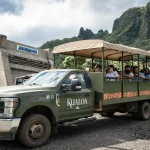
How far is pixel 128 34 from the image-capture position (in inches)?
4237

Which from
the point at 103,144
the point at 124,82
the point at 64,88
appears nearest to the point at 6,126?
the point at 64,88

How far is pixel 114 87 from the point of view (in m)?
9.38

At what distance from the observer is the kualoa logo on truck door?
7734mm

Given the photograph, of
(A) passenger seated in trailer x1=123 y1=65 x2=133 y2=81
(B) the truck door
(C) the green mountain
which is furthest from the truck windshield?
(C) the green mountain

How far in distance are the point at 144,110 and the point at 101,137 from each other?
12.9 ft

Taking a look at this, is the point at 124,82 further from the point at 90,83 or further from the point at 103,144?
the point at 103,144

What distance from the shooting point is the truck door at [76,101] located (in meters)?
7.58

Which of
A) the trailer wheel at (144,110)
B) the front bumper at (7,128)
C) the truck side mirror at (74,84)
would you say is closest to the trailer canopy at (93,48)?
the truck side mirror at (74,84)

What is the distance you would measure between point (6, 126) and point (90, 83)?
10.7ft

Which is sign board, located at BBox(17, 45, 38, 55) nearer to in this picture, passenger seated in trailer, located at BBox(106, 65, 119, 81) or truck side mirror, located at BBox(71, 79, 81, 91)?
passenger seated in trailer, located at BBox(106, 65, 119, 81)

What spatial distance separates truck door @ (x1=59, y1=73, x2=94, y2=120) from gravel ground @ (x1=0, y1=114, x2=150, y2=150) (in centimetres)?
→ 65

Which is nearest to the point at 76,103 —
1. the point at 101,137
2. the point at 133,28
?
the point at 101,137

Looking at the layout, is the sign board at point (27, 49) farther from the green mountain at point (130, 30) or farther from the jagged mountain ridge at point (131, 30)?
the green mountain at point (130, 30)

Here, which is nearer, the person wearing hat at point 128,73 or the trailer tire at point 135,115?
the person wearing hat at point 128,73
